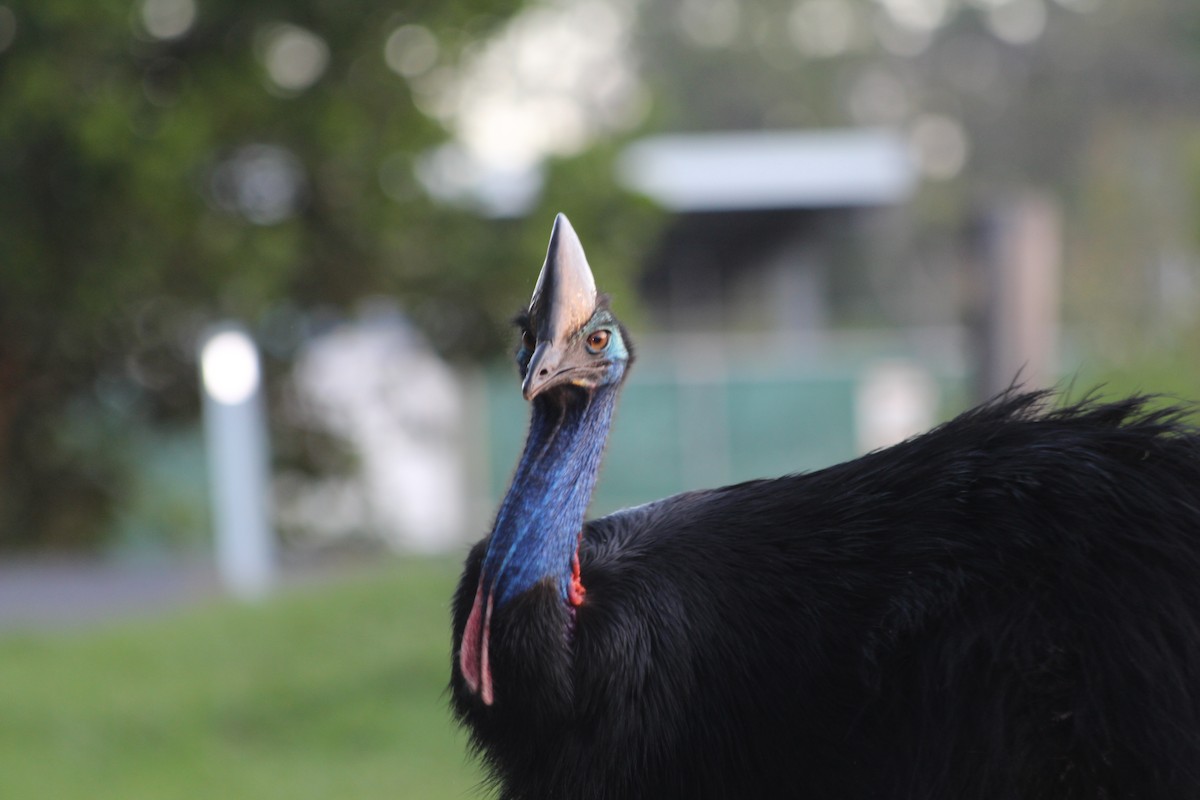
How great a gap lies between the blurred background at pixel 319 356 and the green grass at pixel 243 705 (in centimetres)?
2

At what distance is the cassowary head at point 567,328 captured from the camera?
2.65m

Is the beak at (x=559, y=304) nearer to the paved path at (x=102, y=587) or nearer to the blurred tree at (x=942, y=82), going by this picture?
the paved path at (x=102, y=587)

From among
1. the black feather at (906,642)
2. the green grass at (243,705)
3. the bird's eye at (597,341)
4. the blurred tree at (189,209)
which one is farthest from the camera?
the blurred tree at (189,209)

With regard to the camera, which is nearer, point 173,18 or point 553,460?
point 553,460

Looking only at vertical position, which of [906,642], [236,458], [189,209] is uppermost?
[189,209]

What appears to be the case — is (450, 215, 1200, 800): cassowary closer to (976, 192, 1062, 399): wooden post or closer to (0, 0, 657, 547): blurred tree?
(976, 192, 1062, 399): wooden post

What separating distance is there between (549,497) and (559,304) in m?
0.32

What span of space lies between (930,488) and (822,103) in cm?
4002

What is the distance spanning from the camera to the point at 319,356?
12.2m

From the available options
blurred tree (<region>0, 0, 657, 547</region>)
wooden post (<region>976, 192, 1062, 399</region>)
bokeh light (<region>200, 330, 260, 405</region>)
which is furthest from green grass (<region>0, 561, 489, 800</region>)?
wooden post (<region>976, 192, 1062, 399</region>)

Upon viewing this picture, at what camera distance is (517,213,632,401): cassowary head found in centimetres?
265

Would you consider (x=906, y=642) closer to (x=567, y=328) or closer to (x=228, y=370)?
(x=567, y=328)

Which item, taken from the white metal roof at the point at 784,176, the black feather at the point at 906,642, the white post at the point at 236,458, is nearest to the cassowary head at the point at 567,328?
the black feather at the point at 906,642

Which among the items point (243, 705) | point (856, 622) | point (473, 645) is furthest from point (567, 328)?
point (243, 705)
